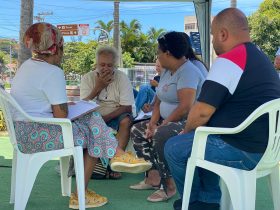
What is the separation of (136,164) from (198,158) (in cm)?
81

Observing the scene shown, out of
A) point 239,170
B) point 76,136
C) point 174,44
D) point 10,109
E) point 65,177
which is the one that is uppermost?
point 174,44

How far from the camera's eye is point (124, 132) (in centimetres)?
419

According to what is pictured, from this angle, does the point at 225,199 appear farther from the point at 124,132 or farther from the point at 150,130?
the point at 124,132

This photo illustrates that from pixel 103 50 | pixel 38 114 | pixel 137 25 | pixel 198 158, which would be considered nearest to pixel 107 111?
pixel 103 50

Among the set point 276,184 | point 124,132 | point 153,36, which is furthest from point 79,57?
point 276,184

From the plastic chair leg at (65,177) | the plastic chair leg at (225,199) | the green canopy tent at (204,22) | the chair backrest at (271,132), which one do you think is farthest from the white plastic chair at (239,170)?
the green canopy tent at (204,22)

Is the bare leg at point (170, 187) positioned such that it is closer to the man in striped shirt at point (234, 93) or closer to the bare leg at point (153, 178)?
Answer: the bare leg at point (153, 178)

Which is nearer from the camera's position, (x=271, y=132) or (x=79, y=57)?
(x=271, y=132)

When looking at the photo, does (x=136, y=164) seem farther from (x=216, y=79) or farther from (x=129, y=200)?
(x=216, y=79)

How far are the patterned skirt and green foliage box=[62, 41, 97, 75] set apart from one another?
27.0 meters

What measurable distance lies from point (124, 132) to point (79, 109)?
3.47ft

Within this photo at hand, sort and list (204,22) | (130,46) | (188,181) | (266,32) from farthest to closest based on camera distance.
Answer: (130,46)
(266,32)
(204,22)
(188,181)

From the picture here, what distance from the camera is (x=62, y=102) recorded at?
295cm

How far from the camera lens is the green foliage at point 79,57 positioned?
3506cm
